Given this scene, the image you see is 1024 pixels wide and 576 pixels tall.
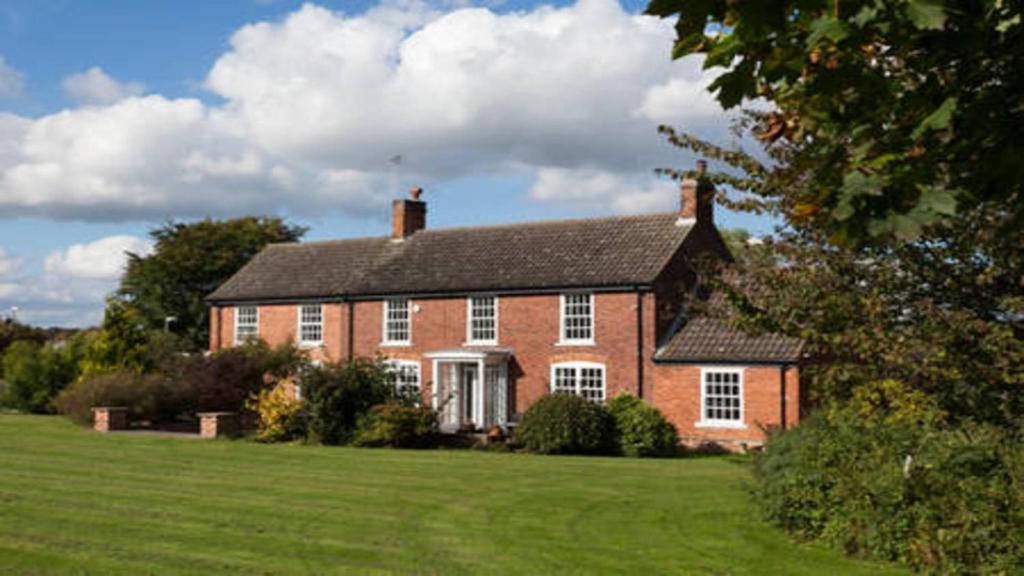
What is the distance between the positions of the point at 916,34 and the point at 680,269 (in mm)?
27799

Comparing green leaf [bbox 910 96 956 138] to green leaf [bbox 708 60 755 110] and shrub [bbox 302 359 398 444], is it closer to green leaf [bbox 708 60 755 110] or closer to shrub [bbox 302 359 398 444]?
green leaf [bbox 708 60 755 110]

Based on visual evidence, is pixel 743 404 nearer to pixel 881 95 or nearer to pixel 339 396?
pixel 339 396

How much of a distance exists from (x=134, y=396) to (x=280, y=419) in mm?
7360

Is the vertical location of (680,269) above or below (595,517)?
above

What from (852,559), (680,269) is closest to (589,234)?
(680,269)

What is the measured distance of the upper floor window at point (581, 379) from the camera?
32.3 metres

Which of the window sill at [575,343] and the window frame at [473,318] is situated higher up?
the window frame at [473,318]

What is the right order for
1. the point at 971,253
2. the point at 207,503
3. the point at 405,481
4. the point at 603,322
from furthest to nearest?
Result: the point at 603,322 < the point at 405,481 < the point at 207,503 < the point at 971,253

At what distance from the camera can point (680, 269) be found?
32469mm

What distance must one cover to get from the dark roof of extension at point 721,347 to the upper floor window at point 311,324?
47.2 ft

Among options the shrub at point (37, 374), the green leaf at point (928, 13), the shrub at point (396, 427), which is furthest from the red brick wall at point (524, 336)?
the green leaf at point (928, 13)

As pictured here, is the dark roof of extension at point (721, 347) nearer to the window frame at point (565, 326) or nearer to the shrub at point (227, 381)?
the window frame at point (565, 326)

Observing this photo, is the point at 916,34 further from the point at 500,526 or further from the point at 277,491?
the point at 277,491

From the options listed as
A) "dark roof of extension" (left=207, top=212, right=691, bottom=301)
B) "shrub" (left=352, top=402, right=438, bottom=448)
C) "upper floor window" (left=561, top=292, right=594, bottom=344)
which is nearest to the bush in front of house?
"shrub" (left=352, top=402, right=438, bottom=448)
